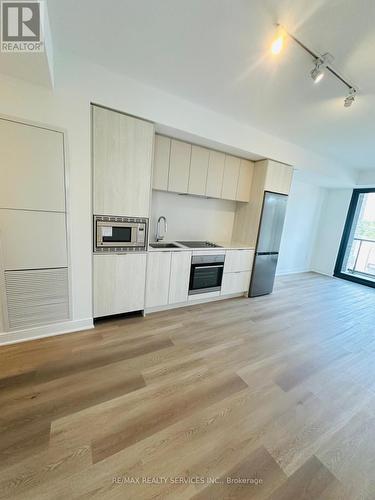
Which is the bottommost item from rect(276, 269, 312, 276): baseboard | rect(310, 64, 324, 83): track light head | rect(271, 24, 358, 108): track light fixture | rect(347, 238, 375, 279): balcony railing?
rect(276, 269, 312, 276): baseboard

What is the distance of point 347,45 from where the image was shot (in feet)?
4.93

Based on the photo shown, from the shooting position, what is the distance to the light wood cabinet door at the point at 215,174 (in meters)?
3.12

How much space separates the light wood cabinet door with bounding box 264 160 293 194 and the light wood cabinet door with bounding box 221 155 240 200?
1.64ft

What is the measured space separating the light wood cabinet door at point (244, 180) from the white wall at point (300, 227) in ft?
6.95

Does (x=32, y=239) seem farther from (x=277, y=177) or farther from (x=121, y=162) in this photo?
(x=277, y=177)

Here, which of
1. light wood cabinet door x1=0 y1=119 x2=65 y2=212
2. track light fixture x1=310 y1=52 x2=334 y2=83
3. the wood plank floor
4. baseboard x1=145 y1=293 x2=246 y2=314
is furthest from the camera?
baseboard x1=145 y1=293 x2=246 y2=314

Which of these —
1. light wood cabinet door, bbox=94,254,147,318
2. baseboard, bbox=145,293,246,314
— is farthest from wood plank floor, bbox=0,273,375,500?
baseboard, bbox=145,293,246,314

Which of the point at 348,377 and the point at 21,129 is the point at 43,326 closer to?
the point at 21,129

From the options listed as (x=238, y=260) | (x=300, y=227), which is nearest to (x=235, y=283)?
(x=238, y=260)

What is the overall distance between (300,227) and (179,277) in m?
4.29

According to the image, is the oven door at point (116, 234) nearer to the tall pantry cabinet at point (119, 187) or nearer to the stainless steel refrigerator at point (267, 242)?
the tall pantry cabinet at point (119, 187)

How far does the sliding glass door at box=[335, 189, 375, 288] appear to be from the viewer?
5.12 m

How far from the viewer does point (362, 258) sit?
529cm

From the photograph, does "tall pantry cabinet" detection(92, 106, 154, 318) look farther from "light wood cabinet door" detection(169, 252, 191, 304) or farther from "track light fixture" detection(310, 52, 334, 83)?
"track light fixture" detection(310, 52, 334, 83)
